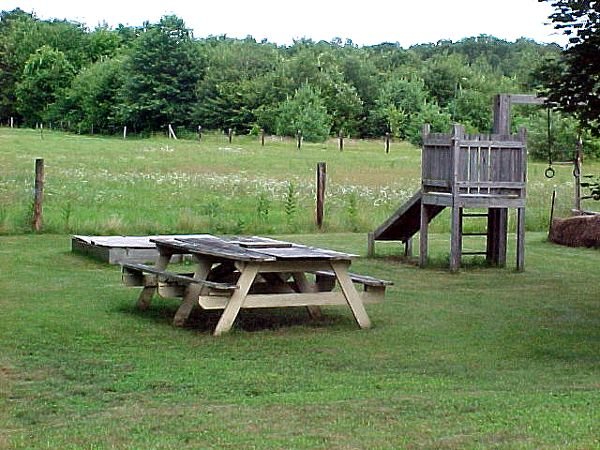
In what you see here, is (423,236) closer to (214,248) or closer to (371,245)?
(371,245)

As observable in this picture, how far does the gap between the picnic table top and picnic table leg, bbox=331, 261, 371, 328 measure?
166 mm

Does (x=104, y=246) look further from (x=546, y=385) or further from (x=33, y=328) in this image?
(x=546, y=385)

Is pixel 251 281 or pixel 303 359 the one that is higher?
pixel 251 281

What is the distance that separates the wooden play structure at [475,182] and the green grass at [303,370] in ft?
6.10

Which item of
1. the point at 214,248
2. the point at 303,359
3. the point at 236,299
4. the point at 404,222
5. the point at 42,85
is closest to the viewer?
the point at 303,359

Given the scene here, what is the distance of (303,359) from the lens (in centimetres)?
983

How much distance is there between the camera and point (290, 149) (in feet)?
190

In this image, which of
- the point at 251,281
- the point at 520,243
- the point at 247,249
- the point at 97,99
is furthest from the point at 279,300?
the point at 97,99

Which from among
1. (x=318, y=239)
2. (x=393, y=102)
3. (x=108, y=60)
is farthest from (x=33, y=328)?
(x=108, y=60)

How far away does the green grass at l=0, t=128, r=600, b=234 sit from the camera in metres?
22.1

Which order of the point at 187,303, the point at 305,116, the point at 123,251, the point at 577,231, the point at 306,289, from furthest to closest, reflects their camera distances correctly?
1. the point at 305,116
2. the point at 577,231
3. the point at 123,251
4. the point at 306,289
5. the point at 187,303

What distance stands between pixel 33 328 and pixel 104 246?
5.78 m

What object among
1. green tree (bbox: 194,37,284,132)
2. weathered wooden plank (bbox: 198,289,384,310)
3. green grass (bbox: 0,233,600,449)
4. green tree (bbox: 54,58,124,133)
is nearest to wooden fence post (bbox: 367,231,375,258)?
green grass (bbox: 0,233,600,449)

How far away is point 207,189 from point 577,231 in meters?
12.4
